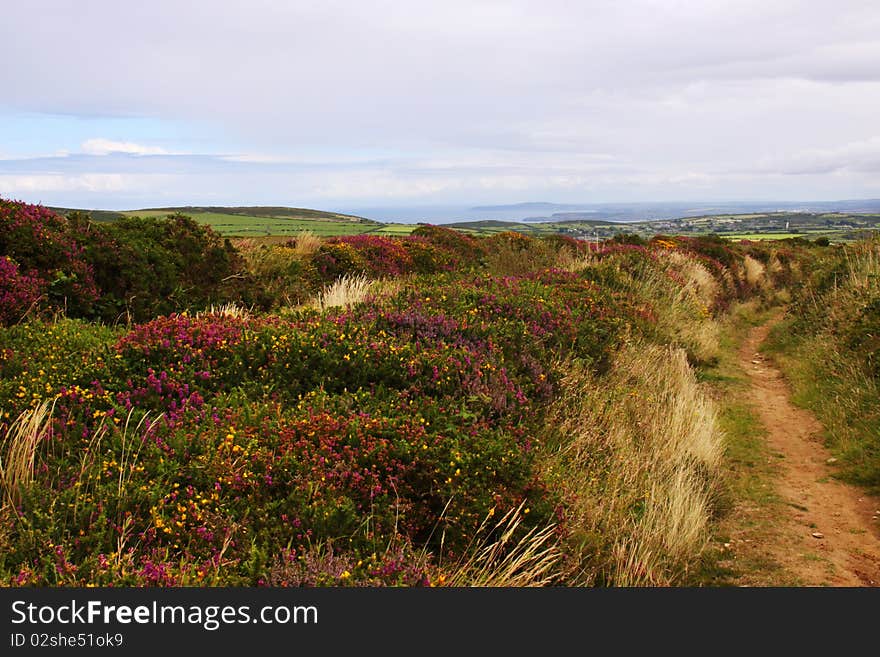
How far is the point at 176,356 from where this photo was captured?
18.8 ft

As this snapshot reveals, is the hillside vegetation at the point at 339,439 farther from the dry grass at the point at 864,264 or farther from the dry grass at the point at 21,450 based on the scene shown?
the dry grass at the point at 864,264

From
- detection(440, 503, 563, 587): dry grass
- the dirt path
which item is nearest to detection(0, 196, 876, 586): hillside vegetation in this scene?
detection(440, 503, 563, 587): dry grass

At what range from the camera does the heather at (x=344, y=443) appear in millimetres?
3607

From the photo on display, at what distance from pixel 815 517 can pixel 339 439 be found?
4728 mm

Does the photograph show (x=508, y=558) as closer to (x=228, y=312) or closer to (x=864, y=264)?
(x=228, y=312)

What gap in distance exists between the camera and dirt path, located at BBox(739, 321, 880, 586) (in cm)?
512

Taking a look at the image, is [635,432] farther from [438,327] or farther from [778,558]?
[438,327]

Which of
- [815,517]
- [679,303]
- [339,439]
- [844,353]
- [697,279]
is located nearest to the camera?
[339,439]

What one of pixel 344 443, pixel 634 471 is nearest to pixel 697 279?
pixel 634 471

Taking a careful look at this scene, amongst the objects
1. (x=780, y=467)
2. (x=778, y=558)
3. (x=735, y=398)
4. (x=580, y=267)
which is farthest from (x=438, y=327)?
(x=580, y=267)

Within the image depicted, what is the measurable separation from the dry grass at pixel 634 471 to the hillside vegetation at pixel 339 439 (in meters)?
0.03

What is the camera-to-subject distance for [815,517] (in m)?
6.12

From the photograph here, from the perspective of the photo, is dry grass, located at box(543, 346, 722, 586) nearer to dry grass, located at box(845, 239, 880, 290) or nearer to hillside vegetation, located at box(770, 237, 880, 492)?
hillside vegetation, located at box(770, 237, 880, 492)

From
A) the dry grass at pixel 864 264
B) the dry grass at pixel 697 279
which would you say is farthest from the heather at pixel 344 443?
the dry grass at pixel 697 279
